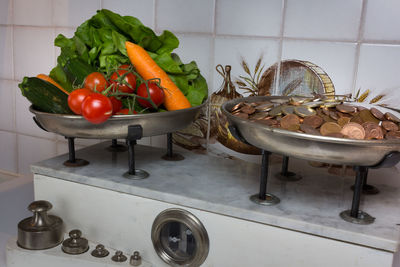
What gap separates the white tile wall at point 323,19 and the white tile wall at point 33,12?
87 centimetres

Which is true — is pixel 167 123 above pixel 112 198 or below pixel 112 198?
above

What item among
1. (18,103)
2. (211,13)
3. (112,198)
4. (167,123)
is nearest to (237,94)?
(211,13)

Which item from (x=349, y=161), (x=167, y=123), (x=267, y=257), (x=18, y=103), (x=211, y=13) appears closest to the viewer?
(x=349, y=161)

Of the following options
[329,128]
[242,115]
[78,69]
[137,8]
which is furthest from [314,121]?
[137,8]

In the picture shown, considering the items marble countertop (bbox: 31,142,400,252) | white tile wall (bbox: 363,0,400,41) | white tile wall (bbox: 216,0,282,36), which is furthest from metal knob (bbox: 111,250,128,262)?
white tile wall (bbox: 363,0,400,41)

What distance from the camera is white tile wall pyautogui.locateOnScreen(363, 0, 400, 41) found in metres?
0.95

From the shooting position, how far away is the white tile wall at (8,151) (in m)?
1.67

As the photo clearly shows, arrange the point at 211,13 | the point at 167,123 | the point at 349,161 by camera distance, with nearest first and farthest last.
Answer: the point at 349,161 < the point at 167,123 < the point at 211,13

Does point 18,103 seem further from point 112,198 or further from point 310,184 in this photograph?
point 310,184

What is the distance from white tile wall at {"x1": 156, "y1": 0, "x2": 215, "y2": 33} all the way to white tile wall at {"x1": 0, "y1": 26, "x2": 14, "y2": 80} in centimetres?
68

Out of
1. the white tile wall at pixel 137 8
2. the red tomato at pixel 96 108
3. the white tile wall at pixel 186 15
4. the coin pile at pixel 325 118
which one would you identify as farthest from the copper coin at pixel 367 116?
the white tile wall at pixel 137 8

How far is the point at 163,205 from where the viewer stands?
0.83 metres

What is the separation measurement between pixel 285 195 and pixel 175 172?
26 cm

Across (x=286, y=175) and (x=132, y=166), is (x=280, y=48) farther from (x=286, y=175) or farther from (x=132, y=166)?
Result: (x=132, y=166)
